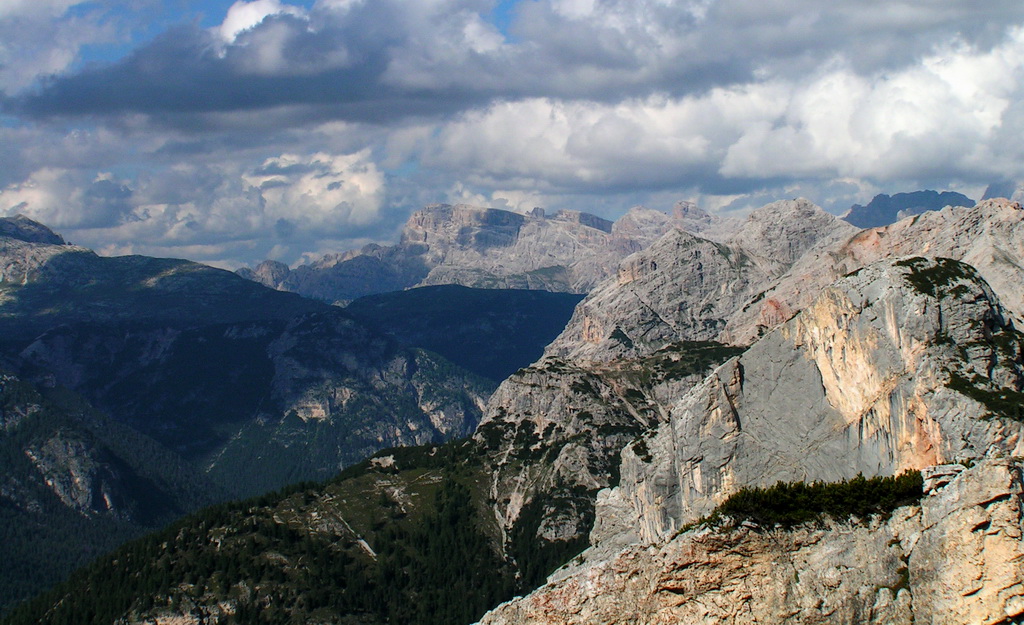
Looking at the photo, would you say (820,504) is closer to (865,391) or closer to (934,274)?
(865,391)

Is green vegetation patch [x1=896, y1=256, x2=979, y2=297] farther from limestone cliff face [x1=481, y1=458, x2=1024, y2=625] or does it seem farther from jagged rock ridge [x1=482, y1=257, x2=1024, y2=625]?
limestone cliff face [x1=481, y1=458, x2=1024, y2=625]

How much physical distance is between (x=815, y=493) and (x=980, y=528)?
31.4 feet

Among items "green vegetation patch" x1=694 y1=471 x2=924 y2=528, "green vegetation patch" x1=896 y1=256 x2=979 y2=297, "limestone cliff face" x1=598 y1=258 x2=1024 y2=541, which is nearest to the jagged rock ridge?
"limestone cliff face" x1=598 y1=258 x2=1024 y2=541

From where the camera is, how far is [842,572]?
51.3 m

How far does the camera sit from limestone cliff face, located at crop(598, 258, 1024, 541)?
129375mm

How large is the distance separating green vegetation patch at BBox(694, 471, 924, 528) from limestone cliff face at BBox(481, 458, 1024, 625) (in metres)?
0.61

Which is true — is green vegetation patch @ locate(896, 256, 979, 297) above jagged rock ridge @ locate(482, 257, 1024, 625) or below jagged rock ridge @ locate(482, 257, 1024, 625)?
above

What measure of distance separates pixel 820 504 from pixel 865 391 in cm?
9451

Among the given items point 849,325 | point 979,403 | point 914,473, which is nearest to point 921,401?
point 979,403

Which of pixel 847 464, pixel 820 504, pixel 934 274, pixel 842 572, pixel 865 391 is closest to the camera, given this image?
pixel 842 572

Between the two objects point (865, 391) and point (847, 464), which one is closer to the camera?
point (865, 391)

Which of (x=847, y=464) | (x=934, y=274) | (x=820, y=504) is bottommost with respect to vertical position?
(x=847, y=464)

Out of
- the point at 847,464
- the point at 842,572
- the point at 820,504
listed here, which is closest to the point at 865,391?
the point at 847,464

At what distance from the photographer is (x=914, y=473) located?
53.8 meters
